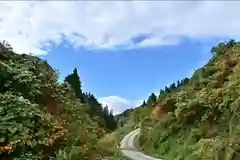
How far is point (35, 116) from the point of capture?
1292 centimetres

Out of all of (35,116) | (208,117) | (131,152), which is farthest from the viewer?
(131,152)

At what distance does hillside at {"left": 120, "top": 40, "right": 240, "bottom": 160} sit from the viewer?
95.9 ft

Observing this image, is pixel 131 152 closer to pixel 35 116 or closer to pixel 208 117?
pixel 208 117

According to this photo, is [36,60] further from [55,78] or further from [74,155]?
[74,155]

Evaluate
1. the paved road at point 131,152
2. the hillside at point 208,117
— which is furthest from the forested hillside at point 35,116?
the paved road at point 131,152

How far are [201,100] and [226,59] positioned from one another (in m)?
6.30

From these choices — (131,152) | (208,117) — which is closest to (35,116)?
(208,117)

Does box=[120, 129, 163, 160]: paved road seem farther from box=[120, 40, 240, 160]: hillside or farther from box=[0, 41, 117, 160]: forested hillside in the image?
box=[0, 41, 117, 160]: forested hillside

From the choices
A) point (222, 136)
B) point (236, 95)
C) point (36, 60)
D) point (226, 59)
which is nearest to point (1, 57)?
point (36, 60)

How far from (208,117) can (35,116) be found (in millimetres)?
26699

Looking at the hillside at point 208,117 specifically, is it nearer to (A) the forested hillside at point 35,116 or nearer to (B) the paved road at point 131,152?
(B) the paved road at point 131,152

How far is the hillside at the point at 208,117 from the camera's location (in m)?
29.2

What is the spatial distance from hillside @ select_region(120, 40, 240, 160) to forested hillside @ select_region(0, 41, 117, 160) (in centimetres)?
1394

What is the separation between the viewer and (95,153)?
15711 millimetres
